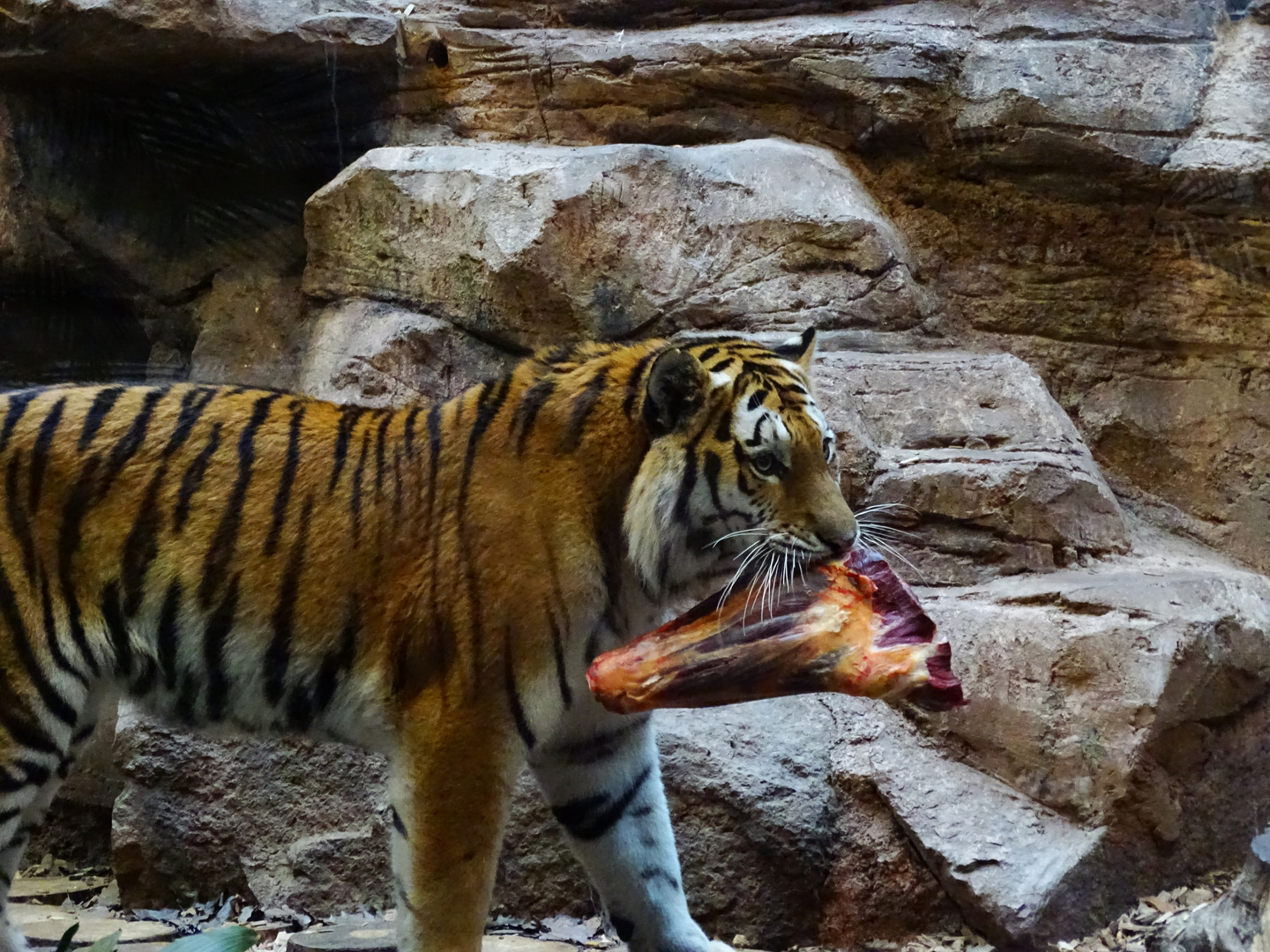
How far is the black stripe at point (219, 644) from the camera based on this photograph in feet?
10.6

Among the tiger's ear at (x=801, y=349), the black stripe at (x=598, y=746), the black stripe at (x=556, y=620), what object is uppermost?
the tiger's ear at (x=801, y=349)

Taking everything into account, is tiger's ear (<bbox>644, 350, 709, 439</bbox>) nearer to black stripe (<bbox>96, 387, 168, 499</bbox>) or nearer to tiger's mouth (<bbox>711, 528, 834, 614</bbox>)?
tiger's mouth (<bbox>711, 528, 834, 614</bbox>)

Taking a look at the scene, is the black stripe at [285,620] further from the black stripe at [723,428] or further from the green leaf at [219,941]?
the black stripe at [723,428]

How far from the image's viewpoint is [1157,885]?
3.84 metres

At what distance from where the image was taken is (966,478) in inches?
169

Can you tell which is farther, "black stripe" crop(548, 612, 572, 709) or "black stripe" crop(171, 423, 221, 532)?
"black stripe" crop(171, 423, 221, 532)

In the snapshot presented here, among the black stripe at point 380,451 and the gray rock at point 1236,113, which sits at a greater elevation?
the gray rock at point 1236,113

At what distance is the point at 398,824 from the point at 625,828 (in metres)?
0.65

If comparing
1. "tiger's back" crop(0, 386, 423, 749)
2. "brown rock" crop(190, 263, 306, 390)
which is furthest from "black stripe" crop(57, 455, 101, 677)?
"brown rock" crop(190, 263, 306, 390)

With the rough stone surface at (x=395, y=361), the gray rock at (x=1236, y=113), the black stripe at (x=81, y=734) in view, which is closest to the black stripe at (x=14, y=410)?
the black stripe at (x=81, y=734)

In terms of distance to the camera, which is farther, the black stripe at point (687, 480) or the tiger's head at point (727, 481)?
the black stripe at point (687, 480)

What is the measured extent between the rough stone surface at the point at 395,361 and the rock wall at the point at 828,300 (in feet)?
0.06

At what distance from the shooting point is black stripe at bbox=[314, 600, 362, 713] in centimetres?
315

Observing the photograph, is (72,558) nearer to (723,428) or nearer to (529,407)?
(529,407)
